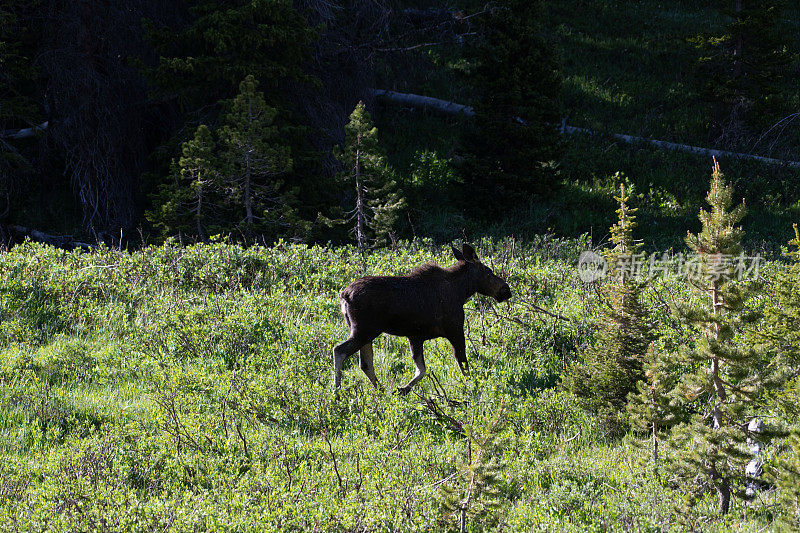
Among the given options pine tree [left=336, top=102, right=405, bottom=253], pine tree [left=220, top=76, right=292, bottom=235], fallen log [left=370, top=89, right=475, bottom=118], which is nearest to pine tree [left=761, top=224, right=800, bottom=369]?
pine tree [left=336, top=102, right=405, bottom=253]

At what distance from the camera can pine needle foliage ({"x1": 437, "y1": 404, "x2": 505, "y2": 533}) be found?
4773 mm

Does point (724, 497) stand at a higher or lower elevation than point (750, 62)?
lower

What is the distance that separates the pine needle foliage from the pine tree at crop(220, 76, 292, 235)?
1069 cm

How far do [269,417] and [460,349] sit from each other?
202cm

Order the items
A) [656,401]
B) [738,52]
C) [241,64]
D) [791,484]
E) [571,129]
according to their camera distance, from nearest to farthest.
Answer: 1. [791,484]
2. [656,401]
3. [241,64]
4. [738,52]
5. [571,129]

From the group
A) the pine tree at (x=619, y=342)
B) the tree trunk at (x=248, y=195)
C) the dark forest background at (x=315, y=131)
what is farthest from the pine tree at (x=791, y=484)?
the tree trunk at (x=248, y=195)

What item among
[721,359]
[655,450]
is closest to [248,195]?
[655,450]

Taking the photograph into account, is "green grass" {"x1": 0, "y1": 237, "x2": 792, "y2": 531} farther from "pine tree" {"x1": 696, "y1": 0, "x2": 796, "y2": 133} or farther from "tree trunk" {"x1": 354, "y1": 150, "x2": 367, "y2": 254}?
"pine tree" {"x1": 696, "y1": 0, "x2": 796, "y2": 133}

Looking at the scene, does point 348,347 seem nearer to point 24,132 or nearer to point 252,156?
point 252,156

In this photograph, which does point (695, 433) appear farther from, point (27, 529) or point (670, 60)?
point (670, 60)

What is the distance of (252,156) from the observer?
15.4m

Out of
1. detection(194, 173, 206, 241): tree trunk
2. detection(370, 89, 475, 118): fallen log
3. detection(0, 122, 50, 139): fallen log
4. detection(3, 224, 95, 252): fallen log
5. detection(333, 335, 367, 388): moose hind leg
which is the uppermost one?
detection(370, 89, 475, 118): fallen log

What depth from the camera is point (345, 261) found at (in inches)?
481

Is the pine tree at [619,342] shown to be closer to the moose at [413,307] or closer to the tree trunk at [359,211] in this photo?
the moose at [413,307]
